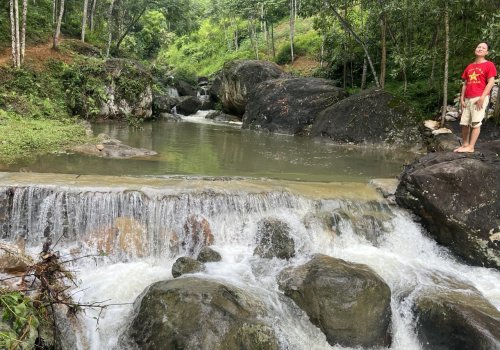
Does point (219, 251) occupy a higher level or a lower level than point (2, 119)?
lower

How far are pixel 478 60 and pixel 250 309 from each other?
21.0 feet

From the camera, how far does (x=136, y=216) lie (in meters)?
7.76

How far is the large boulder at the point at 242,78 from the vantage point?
2506cm

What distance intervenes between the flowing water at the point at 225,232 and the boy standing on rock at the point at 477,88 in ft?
7.65

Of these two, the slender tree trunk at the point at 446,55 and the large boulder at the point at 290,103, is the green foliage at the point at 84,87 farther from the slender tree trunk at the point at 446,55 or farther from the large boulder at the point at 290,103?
the slender tree trunk at the point at 446,55

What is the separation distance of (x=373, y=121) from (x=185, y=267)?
1287cm

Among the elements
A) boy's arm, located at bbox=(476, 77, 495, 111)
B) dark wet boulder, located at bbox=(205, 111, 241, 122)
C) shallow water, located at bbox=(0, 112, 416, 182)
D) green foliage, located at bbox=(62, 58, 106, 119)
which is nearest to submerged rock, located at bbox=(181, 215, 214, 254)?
shallow water, located at bbox=(0, 112, 416, 182)

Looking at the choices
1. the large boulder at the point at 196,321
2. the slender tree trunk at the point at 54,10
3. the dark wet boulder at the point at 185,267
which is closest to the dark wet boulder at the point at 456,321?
the large boulder at the point at 196,321

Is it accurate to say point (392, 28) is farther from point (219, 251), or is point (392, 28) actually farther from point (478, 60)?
point (219, 251)

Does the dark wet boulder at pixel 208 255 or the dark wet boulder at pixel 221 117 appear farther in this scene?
the dark wet boulder at pixel 221 117

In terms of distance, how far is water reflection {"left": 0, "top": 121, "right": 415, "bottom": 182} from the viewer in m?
10.6

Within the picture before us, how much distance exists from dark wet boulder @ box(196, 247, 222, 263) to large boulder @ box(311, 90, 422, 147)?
11.5m

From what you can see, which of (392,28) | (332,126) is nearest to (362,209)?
(332,126)

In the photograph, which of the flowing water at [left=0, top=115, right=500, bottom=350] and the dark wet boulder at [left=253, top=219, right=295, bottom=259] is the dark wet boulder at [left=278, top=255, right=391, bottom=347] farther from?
the dark wet boulder at [left=253, top=219, right=295, bottom=259]
